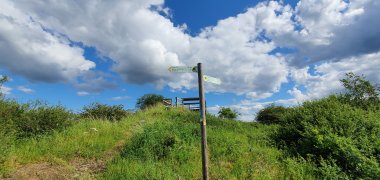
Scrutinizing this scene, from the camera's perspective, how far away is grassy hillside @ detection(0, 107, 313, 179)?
32.0ft

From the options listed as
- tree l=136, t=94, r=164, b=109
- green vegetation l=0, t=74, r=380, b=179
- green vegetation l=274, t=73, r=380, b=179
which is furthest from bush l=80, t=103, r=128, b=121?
tree l=136, t=94, r=164, b=109

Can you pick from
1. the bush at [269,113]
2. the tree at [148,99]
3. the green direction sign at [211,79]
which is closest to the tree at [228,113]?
the bush at [269,113]

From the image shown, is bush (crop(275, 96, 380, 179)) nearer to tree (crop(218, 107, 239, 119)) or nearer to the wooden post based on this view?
the wooden post

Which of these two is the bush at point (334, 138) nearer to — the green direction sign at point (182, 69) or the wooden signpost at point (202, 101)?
the wooden signpost at point (202, 101)

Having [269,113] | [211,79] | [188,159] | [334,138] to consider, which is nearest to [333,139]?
[334,138]

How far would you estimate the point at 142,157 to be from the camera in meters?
11.1

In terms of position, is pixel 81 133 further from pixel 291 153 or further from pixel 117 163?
pixel 291 153

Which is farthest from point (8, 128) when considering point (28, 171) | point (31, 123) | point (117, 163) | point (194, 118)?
point (194, 118)

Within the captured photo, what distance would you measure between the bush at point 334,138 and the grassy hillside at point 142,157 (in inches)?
33.0

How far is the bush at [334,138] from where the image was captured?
990 cm

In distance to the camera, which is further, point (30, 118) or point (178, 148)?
point (30, 118)

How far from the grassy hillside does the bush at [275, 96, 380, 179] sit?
84cm

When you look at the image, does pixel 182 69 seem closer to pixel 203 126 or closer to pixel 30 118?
pixel 203 126

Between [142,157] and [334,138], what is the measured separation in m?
6.37
